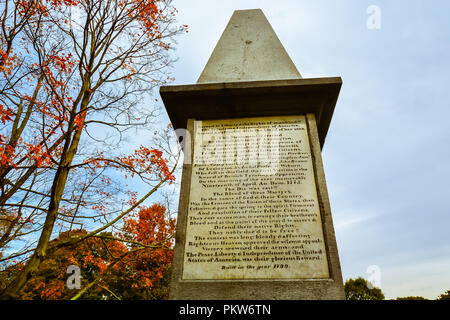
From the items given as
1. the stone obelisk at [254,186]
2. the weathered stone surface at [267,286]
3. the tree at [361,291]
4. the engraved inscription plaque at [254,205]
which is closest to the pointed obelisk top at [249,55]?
the stone obelisk at [254,186]

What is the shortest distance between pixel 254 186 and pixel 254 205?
0.83 feet

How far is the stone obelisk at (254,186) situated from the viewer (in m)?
2.56

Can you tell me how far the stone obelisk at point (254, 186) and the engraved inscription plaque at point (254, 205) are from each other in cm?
1

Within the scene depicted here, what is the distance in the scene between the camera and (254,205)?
2.95m

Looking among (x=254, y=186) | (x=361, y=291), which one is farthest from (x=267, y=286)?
(x=361, y=291)

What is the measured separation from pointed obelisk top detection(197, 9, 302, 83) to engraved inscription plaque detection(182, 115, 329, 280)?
2.85 ft

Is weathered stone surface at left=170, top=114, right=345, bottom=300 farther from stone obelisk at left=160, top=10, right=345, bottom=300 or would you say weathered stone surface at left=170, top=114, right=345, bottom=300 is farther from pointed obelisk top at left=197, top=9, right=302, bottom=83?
pointed obelisk top at left=197, top=9, right=302, bottom=83

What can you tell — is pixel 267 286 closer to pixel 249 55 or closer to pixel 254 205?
pixel 254 205

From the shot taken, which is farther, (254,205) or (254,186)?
(254,186)

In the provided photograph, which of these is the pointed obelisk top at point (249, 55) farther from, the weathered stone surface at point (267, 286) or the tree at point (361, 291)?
the tree at point (361, 291)

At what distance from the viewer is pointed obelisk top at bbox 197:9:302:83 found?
4047 mm
